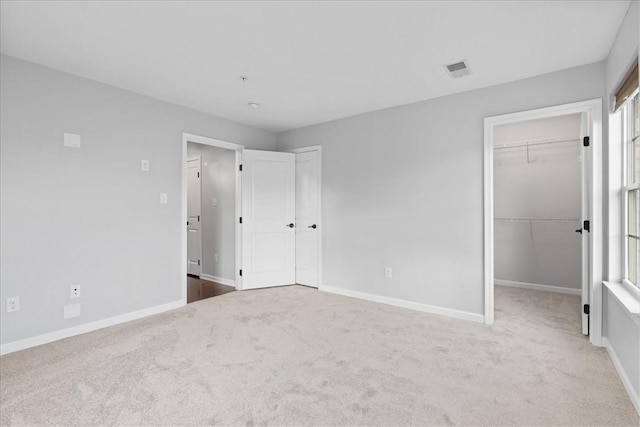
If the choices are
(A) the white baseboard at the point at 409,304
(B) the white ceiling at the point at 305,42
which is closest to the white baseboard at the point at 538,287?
(A) the white baseboard at the point at 409,304

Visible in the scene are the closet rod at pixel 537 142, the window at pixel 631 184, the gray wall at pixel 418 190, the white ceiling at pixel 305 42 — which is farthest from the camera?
the closet rod at pixel 537 142

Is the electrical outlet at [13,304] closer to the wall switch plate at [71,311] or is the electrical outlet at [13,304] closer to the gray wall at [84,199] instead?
the gray wall at [84,199]

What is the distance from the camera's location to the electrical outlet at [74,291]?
115 inches

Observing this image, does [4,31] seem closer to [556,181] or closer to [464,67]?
[464,67]

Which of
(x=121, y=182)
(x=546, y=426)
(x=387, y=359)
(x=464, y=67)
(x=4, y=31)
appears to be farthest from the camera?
(x=121, y=182)

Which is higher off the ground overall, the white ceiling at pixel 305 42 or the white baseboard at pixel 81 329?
the white ceiling at pixel 305 42

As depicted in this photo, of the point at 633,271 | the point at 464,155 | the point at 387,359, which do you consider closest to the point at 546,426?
the point at 387,359

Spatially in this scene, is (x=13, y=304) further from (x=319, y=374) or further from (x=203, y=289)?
(x=319, y=374)

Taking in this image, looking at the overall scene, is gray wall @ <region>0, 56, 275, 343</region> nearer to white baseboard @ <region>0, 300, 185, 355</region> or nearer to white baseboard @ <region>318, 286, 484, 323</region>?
white baseboard @ <region>0, 300, 185, 355</region>

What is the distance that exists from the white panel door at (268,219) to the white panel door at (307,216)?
93mm

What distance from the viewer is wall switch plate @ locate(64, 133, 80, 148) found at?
2900mm

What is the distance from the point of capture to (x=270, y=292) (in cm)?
447

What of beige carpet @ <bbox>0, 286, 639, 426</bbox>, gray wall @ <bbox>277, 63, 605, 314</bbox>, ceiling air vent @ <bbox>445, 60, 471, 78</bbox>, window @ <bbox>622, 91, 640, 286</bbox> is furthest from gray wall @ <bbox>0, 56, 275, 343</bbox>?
window @ <bbox>622, 91, 640, 286</bbox>

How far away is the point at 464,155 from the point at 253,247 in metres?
3.04
